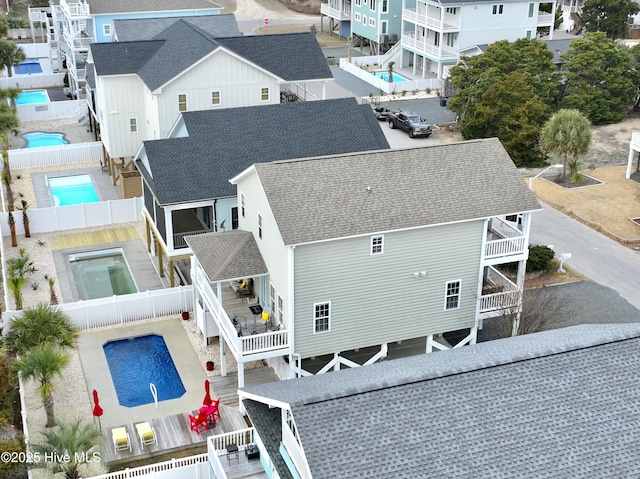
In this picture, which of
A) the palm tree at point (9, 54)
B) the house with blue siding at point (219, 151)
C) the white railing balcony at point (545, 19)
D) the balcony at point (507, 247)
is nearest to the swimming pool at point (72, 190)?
the house with blue siding at point (219, 151)

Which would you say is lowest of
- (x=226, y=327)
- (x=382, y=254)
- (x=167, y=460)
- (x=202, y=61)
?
(x=167, y=460)

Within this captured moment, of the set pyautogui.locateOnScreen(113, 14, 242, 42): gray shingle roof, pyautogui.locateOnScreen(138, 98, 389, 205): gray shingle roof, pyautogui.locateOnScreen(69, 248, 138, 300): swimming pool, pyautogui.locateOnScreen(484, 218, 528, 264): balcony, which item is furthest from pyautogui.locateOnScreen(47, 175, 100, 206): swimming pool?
pyautogui.locateOnScreen(484, 218, 528, 264): balcony

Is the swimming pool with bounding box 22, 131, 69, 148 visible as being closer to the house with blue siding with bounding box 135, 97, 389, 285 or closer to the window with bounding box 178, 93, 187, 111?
the window with bounding box 178, 93, 187, 111

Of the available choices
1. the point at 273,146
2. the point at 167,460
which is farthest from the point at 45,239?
the point at 167,460

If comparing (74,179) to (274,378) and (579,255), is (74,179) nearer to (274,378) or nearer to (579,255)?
(274,378)

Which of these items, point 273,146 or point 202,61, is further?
point 202,61

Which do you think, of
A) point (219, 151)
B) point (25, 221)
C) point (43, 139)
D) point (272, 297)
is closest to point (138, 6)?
point (43, 139)

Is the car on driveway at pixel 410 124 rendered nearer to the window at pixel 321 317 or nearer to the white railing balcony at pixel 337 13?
the window at pixel 321 317
